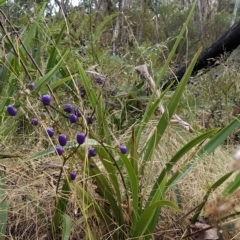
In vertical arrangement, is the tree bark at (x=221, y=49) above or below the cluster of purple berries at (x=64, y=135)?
below

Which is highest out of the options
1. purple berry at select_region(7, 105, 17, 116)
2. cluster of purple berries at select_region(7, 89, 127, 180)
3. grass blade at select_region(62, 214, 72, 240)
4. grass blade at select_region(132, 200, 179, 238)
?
purple berry at select_region(7, 105, 17, 116)

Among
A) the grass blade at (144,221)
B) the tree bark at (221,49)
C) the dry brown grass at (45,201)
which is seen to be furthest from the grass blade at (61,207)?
the tree bark at (221,49)

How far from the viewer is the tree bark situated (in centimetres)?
341

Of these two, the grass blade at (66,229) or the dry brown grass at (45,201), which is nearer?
the grass blade at (66,229)

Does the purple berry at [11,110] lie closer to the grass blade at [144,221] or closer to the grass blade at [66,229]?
the grass blade at [66,229]

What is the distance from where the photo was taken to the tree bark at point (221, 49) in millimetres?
3410

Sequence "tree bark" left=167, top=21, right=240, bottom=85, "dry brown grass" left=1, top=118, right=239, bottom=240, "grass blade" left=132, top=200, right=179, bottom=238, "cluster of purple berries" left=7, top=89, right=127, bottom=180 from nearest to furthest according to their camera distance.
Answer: "cluster of purple berries" left=7, top=89, right=127, bottom=180 → "grass blade" left=132, top=200, right=179, bottom=238 → "dry brown grass" left=1, top=118, right=239, bottom=240 → "tree bark" left=167, top=21, right=240, bottom=85

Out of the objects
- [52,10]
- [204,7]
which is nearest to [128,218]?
[52,10]

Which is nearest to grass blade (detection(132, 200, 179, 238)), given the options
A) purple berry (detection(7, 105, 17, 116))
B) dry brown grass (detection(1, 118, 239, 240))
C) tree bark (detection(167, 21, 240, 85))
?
dry brown grass (detection(1, 118, 239, 240))

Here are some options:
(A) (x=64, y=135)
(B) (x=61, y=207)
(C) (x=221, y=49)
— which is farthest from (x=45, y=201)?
(C) (x=221, y=49)

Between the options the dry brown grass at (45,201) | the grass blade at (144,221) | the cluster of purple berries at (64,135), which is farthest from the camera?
the dry brown grass at (45,201)

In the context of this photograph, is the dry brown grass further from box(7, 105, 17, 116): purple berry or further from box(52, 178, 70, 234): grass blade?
box(7, 105, 17, 116): purple berry

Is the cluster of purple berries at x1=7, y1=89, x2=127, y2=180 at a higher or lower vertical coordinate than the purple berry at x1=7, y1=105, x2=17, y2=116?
lower

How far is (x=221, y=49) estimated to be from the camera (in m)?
3.51
